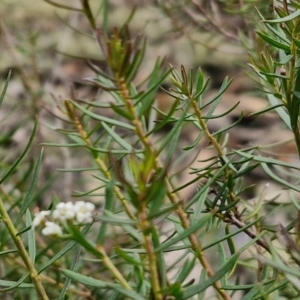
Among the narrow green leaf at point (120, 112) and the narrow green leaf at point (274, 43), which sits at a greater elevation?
the narrow green leaf at point (274, 43)

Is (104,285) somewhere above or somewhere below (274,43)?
below

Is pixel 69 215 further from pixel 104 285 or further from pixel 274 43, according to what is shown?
pixel 274 43

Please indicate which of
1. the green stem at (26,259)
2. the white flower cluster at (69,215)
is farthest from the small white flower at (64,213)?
the green stem at (26,259)

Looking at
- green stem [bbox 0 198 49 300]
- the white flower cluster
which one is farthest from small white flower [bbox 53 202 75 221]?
green stem [bbox 0 198 49 300]

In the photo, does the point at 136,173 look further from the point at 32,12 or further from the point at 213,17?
the point at 32,12

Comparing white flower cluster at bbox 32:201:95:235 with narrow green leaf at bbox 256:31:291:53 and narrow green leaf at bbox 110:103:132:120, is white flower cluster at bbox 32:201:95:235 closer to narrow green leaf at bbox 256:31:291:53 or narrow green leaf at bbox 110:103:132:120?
narrow green leaf at bbox 110:103:132:120

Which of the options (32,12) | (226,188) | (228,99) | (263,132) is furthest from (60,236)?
(32,12)

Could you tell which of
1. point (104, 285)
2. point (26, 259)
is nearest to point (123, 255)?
point (104, 285)

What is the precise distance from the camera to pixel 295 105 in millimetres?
385

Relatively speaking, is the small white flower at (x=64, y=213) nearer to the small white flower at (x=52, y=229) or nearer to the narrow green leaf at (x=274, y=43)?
the small white flower at (x=52, y=229)

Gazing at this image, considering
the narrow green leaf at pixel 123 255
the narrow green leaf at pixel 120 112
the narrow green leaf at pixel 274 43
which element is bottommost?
the narrow green leaf at pixel 123 255

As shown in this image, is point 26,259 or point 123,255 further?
point 26,259

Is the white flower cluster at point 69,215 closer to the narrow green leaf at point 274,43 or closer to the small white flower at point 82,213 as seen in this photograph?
the small white flower at point 82,213

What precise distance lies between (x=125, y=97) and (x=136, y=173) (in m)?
0.04
